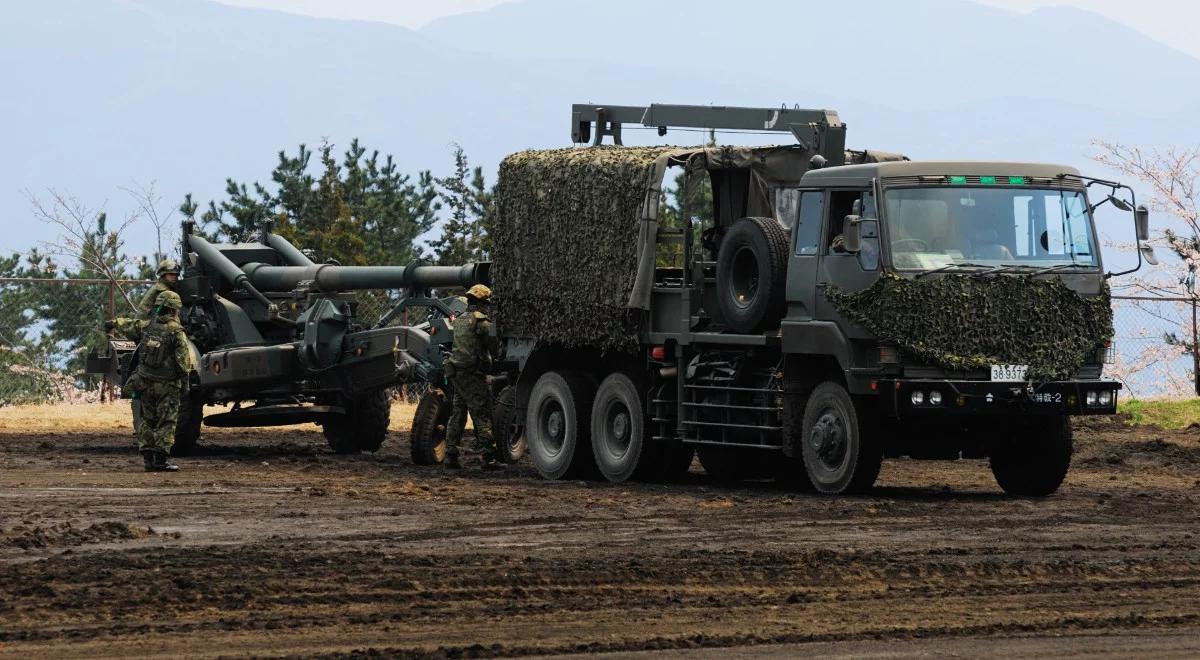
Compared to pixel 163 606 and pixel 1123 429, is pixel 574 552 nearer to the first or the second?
pixel 163 606

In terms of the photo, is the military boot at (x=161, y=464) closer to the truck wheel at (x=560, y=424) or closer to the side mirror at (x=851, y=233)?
the truck wheel at (x=560, y=424)

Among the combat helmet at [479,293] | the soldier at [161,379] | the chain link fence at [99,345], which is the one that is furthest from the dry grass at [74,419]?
the combat helmet at [479,293]

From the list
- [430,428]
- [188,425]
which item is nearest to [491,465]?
[430,428]

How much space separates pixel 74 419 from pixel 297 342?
Result: 21.7ft

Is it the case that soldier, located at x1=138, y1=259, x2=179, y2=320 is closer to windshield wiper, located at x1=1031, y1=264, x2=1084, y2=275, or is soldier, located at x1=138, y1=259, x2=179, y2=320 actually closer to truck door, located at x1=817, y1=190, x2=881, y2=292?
truck door, located at x1=817, y1=190, x2=881, y2=292

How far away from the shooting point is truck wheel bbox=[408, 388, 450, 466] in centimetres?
2227

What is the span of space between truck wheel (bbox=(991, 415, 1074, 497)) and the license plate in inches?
36.4

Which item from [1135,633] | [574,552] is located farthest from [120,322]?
[1135,633]

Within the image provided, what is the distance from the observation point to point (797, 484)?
65.1ft

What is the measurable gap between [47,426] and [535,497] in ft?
41.2

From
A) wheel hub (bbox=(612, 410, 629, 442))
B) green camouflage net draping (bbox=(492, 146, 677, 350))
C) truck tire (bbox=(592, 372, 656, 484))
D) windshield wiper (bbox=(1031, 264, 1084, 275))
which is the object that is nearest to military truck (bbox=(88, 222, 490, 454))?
green camouflage net draping (bbox=(492, 146, 677, 350))

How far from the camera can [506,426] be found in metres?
22.0

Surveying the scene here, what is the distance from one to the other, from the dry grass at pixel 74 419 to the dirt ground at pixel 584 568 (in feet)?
26.9

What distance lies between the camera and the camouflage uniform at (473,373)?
2120 centimetres
